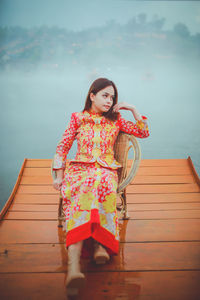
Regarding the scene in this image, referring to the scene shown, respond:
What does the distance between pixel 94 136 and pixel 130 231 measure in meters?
0.67

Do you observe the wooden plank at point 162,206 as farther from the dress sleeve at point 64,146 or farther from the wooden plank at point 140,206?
the dress sleeve at point 64,146

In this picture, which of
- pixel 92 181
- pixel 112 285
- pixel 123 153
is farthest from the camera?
pixel 123 153

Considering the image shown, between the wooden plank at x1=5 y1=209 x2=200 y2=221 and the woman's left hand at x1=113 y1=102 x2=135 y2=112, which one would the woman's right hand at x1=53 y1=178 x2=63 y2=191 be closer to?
the wooden plank at x1=5 y1=209 x2=200 y2=221

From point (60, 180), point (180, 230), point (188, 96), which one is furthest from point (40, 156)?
point (188, 96)

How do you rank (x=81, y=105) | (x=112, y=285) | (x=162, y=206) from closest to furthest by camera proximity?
1. (x=112, y=285)
2. (x=162, y=206)
3. (x=81, y=105)

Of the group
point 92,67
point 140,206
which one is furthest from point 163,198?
point 92,67

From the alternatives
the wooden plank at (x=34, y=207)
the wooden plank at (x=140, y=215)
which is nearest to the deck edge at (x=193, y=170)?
the wooden plank at (x=140, y=215)

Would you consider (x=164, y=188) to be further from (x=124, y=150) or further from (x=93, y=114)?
(x=93, y=114)

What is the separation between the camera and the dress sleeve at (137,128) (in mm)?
1363

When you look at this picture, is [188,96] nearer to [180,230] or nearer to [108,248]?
[180,230]

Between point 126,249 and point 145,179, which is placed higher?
point 145,179

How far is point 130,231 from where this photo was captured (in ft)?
4.53

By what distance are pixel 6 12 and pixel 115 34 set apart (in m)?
1.20

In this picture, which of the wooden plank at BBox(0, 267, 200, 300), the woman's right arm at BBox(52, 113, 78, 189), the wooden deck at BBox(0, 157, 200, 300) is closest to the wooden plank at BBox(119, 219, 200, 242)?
the wooden deck at BBox(0, 157, 200, 300)
